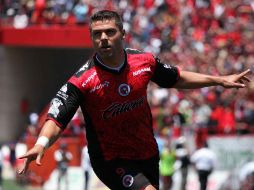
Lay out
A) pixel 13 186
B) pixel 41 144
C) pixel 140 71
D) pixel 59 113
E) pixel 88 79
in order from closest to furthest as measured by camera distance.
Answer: pixel 41 144 → pixel 59 113 → pixel 88 79 → pixel 140 71 → pixel 13 186

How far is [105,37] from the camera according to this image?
6316 mm

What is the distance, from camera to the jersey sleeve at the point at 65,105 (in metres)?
6.27

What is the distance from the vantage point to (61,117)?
6.27 meters

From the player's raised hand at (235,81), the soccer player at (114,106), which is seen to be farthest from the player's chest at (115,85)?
the player's raised hand at (235,81)

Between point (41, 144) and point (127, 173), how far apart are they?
41.0 inches

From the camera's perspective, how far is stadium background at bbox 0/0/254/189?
19719 millimetres

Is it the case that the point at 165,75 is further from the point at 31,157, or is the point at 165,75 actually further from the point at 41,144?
the point at 31,157

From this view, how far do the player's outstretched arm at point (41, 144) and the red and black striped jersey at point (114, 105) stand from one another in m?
0.15

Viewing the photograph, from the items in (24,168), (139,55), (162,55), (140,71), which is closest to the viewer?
(24,168)

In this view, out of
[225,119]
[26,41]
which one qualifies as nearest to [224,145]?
[225,119]

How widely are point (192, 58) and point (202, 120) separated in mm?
2972

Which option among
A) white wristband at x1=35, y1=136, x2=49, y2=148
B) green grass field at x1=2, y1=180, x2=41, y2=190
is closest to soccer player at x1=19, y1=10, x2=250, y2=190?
white wristband at x1=35, y1=136, x2=49, y2=148

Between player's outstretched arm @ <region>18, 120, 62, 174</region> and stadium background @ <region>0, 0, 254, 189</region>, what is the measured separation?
11.3 m

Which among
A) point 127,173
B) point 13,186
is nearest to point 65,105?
point 127,173
